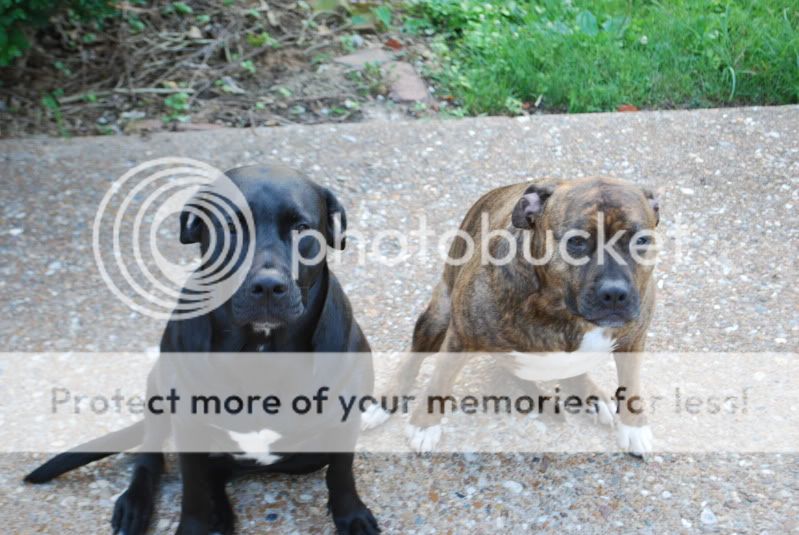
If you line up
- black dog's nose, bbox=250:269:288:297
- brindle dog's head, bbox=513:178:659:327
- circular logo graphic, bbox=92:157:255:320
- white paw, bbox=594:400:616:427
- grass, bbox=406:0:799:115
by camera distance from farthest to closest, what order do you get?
grass, bbox=406:0:799:115 → circular logo graphic, bbox=92:157:255:320 → white paw, bbox=594:400:616:427 → brindle dog's head, bbox=513:178:659:327 → black dog's nose, bbox=250:269:288:297

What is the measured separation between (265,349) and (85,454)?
32.7 inches

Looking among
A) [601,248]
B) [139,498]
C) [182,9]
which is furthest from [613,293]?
[182,9]

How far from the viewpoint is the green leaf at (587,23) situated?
5937 mm

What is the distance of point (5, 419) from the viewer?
3518 mm

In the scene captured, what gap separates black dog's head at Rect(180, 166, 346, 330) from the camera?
8.61 feet

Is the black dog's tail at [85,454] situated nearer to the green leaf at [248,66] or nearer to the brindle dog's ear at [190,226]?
the brindle dog's ear at [190,226]

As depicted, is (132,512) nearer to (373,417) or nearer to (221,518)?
(221,518)

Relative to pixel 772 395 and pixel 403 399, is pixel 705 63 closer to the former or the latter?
pixel 772 395

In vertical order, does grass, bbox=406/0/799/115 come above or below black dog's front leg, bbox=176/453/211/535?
above

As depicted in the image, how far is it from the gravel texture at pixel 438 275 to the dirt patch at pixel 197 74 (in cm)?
22

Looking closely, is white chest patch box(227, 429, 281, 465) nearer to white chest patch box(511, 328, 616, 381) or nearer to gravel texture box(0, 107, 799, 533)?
gravel texture box(0, 107, 799, 533)

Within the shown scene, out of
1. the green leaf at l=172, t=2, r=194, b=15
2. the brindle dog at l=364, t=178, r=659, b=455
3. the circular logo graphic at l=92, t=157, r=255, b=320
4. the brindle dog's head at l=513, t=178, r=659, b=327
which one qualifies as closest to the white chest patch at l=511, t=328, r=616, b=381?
the brindle dog at l=364, t=178, r=659, b=455

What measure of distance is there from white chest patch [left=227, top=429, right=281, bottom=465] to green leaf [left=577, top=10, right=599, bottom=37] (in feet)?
13.3

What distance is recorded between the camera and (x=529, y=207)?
3.12m
